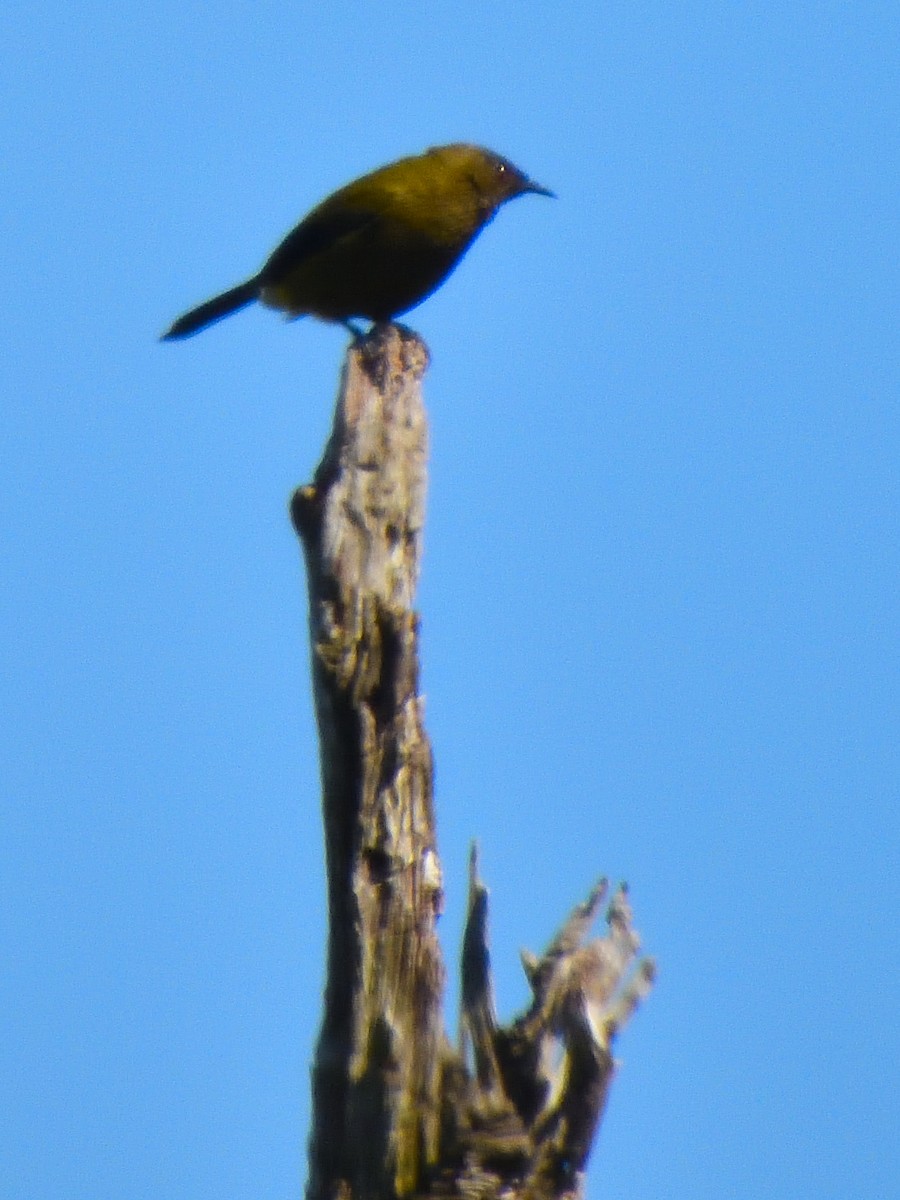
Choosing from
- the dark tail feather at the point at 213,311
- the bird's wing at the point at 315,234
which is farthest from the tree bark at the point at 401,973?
the dark tail feather at the point at 213,311

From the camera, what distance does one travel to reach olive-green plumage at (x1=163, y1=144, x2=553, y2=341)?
8.84 metres

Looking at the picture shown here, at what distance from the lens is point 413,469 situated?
529cm

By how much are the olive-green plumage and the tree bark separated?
3853 millimetres

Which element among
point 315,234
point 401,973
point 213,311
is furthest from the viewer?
point 213,311

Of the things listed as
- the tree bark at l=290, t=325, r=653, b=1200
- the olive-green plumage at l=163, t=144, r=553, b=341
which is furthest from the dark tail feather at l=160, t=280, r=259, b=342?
the tree bark at l=290, t=325, r=653, b=1200

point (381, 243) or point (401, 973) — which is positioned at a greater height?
point (381, 243)

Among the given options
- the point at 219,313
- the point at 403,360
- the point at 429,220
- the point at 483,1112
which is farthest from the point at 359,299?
the point at 483,1112

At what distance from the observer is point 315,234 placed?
8992 millimetres

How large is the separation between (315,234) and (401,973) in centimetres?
497

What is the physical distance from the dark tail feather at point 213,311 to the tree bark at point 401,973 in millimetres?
4694

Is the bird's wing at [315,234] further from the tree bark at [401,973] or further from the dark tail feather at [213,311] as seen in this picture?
the tree bark at [401,973]

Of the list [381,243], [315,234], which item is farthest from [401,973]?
[315,234]

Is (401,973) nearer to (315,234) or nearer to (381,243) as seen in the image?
(381,243)

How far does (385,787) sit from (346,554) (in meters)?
0.63
